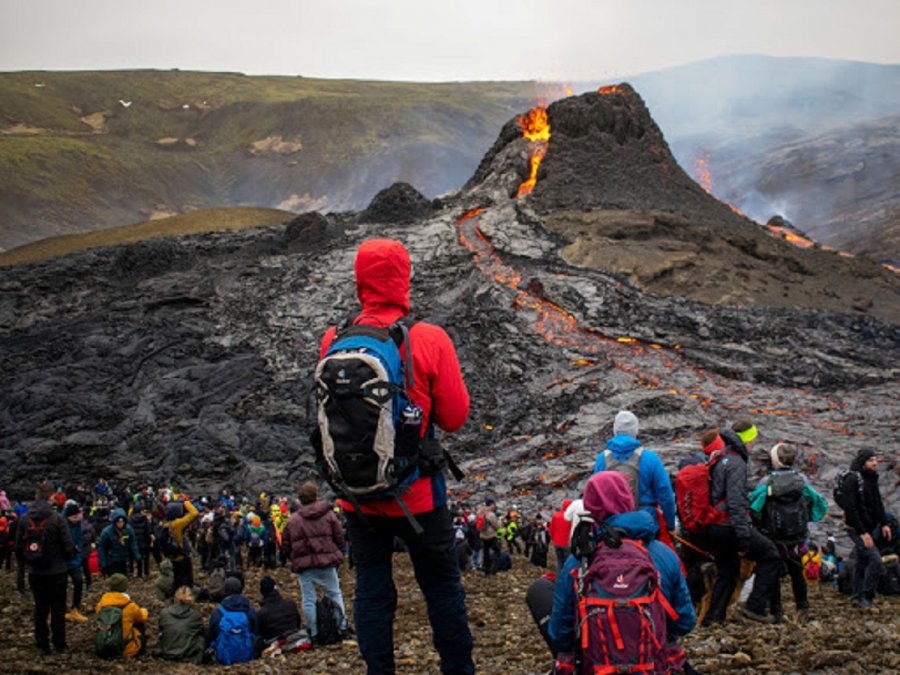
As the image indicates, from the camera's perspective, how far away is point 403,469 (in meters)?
4.62

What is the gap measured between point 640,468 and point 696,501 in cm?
148

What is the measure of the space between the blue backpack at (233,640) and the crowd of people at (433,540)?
0.01 m

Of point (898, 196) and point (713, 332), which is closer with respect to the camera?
point (713, 332)

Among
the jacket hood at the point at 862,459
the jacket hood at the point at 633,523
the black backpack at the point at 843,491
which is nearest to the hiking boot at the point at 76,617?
the jacket hood at the point at 633,523

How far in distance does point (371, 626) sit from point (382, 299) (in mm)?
1917

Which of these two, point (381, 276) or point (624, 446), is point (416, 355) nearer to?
point (381, 276)

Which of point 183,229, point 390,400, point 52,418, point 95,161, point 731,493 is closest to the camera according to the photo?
point 390,400

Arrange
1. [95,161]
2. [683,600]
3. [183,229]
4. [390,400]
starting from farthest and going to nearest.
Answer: [95,161]
[183,229]
[683,600]
[390,400]

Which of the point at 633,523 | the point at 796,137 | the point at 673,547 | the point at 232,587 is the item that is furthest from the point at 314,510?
the point at 796,137

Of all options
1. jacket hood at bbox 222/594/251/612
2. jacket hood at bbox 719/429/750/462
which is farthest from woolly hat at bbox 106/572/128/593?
jacket hood at bbox 719/429/750/462

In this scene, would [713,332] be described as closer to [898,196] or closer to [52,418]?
[52,418]

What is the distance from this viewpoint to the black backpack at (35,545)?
894 cm

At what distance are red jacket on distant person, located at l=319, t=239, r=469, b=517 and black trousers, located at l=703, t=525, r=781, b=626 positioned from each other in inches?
152

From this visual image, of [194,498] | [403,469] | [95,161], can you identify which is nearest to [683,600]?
[403,469]
